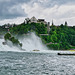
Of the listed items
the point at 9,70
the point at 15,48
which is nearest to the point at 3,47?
the point at 15,48

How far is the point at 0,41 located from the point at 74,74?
126m

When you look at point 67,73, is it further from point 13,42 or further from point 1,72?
point 13,42

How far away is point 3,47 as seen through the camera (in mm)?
174250

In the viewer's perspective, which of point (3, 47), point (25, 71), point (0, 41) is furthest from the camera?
point (0, 41)

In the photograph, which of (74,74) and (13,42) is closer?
(74,74)

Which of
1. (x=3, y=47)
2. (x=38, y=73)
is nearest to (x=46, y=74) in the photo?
(x=38, y=73)

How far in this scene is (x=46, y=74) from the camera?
62281 mm

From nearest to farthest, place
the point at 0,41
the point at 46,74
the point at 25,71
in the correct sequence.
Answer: the point at 46,74 → the point at 25,71 → the point at 0,41

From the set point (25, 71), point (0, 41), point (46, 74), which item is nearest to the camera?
point (46, 74)

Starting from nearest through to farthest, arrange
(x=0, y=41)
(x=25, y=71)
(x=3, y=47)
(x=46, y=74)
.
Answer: (x=46, y=74) → (x=25, y=71) → (x=3, y=47) → (x=0, y=41)

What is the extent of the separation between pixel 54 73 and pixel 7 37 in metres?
128

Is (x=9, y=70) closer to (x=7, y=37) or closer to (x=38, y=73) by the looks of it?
(x=38, y=73)

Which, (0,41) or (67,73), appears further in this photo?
(0,41)

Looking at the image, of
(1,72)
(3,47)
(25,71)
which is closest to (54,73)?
(25,71)
